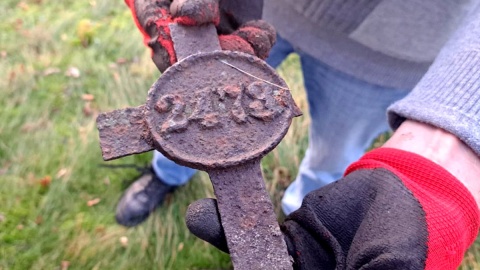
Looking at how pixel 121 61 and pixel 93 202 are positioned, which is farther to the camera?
pixel 121 61

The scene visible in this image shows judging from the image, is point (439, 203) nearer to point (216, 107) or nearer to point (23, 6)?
point (216, 107)

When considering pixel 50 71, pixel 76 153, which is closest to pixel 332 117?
pixel 76 153

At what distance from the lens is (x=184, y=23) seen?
1137 mm

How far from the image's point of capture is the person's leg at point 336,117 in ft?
5.87

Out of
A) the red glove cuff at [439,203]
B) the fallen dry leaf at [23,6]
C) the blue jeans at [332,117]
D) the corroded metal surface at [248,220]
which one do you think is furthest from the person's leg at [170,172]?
the fallen dry leaf at [23,6]

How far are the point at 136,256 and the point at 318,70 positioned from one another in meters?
1.26

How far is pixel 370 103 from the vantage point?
182cm

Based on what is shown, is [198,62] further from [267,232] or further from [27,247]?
[27,247]

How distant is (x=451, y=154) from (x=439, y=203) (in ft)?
0.44

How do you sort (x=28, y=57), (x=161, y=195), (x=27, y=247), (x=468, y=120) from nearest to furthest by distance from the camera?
(x=468, y=120) < (x=27, y=247) < (x=161, y=195) < (x=28, y=57)

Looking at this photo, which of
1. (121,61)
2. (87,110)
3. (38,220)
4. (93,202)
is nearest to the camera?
(38,220)

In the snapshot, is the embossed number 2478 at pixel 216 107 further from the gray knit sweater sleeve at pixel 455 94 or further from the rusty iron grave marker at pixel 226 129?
the gray knit sweater sleeve at pixel 455 94

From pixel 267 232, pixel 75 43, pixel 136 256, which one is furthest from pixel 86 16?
pixel 267 232

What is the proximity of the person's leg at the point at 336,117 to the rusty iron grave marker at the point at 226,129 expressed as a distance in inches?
30.1
